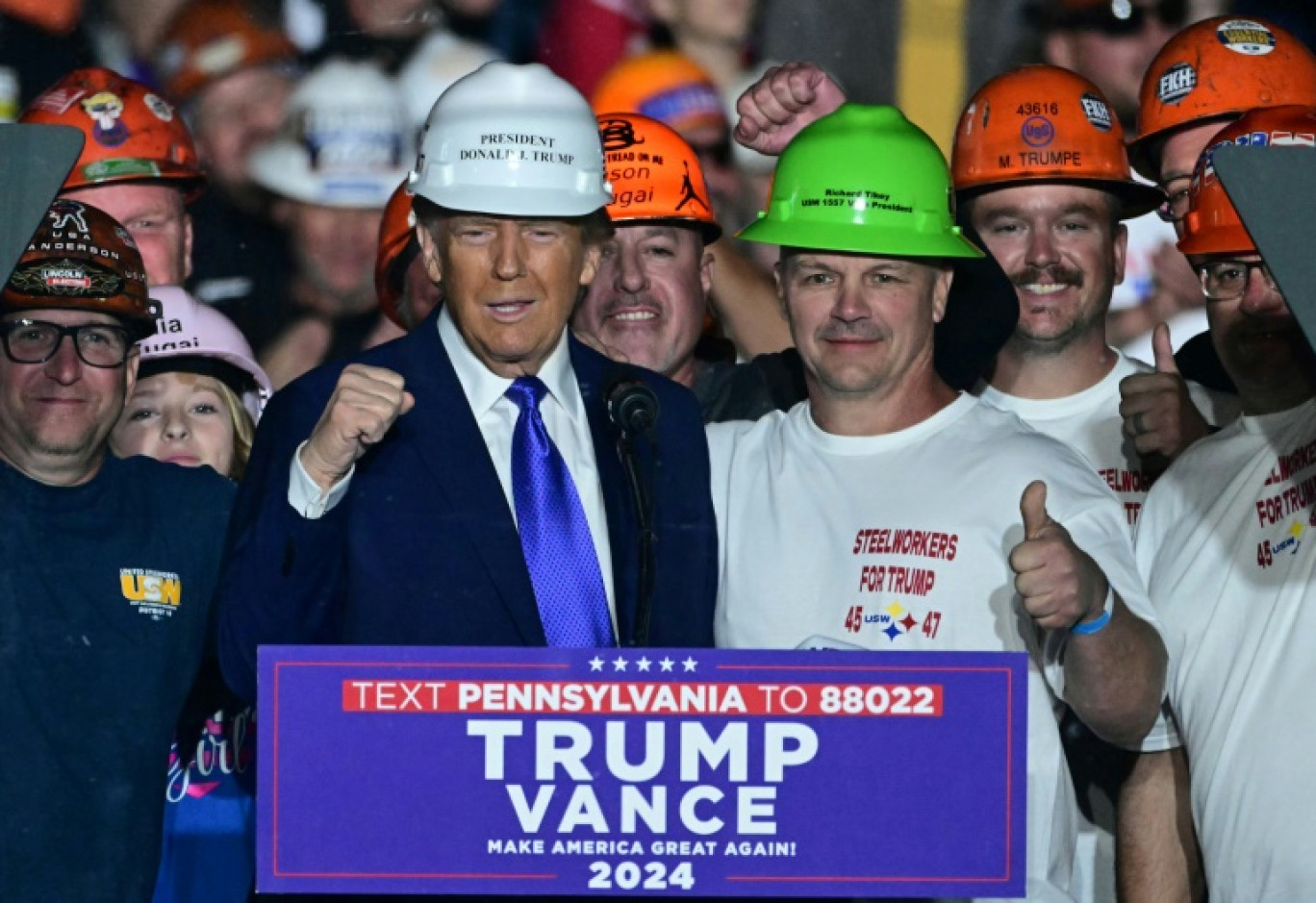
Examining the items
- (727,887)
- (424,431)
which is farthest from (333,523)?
(727,887)

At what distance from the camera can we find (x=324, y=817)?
3.28 metres

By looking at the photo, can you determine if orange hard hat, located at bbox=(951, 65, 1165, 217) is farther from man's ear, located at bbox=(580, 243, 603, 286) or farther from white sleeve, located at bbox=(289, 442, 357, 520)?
white sleeve, located at bbox=(289, 442, 357, 520)

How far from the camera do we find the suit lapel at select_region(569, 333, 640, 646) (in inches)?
159

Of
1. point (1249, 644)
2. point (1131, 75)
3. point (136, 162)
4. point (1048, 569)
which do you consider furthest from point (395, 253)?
point (1048, 569)

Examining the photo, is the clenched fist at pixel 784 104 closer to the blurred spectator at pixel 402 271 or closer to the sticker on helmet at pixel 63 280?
the blurred spectator at pixel 402 271

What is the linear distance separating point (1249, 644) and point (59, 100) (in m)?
3.99

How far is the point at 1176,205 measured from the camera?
18.3 ft

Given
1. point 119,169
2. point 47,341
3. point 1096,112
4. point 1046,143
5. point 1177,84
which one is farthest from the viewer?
point 119,169

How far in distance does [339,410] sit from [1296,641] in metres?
1.83

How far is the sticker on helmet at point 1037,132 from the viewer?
5.69 m

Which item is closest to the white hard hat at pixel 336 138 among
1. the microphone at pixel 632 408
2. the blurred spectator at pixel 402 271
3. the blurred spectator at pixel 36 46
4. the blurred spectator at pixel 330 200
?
the blurred spectator at pixel 330 200

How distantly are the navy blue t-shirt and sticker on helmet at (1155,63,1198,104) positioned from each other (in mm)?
2766

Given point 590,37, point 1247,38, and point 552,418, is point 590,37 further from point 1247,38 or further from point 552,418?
point 552,418

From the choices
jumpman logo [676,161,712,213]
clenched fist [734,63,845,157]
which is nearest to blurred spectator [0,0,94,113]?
jumpman logo [676,161,712,213]
